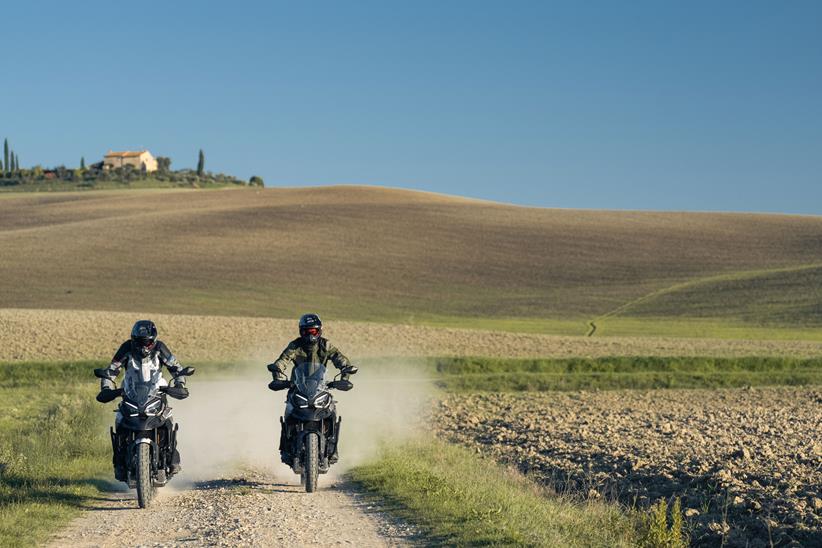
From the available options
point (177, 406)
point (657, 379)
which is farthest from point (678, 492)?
point (657, 379)

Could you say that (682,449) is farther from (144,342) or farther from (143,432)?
(144,342)

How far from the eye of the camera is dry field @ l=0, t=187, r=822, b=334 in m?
68.4

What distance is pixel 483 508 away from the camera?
13.2 meters

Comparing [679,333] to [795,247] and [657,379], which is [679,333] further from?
[795,247]

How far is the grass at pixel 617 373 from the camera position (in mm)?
38531

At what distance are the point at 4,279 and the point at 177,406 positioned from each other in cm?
5091

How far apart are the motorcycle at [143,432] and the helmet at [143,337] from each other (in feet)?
0.90

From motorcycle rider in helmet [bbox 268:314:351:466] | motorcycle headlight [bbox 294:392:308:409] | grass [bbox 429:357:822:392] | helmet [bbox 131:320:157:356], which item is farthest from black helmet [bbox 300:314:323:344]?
grass [bbox 429:357:822:392]

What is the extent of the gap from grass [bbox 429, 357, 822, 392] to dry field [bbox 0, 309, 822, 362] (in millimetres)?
1857

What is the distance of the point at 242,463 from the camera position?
18.1 meters

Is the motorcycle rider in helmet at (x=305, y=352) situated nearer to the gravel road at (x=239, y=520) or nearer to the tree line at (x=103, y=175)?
the gravel road at (x=239, y=520)

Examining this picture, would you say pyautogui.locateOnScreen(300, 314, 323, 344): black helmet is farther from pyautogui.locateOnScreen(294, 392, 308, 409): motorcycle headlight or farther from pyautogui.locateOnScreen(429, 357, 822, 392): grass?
pyautogui.locateOnScreen(429, 357, 822, 392): grass

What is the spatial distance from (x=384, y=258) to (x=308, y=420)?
69488 millimetres

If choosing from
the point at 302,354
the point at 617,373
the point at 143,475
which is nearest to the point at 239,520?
the point at 143,475
